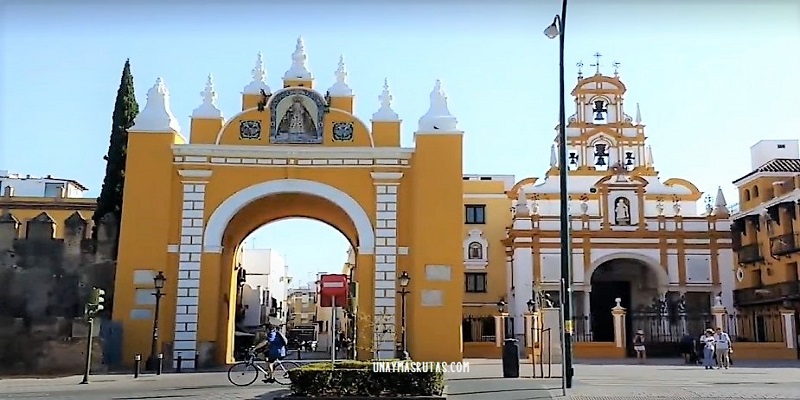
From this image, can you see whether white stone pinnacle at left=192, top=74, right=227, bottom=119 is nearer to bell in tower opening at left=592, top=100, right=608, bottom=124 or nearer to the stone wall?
the stone wall

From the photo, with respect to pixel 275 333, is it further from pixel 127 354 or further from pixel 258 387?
pixel 127 354

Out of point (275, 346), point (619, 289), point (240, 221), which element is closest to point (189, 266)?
point (240, 221)

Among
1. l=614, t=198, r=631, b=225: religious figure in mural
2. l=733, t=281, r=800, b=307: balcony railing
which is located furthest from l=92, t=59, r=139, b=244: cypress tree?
l=733, t=281, r=800, b=307: balcony railing

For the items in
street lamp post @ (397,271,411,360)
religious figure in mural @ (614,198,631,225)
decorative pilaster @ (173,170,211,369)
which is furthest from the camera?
religious figure in mural @ (614,198,631,225)

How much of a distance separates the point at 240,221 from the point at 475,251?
1830 cm

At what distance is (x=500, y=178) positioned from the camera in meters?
52.5

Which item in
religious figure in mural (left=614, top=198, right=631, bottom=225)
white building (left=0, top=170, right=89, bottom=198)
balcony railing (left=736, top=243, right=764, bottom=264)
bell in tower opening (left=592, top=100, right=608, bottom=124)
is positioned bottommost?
balcony railing (left=736, top=243, right=764, bottom=264)

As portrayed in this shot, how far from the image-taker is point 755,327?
3969 cm

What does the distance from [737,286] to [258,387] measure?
30.3m

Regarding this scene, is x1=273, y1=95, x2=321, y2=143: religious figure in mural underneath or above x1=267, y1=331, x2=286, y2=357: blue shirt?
above

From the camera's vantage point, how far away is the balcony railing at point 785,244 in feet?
123

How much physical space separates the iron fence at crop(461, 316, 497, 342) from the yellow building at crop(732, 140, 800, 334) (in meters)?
12.0

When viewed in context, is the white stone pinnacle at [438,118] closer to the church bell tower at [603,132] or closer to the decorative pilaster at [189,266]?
the decorative pilaster at [189,266]

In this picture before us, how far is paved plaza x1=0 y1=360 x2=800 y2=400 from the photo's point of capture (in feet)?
53.0
